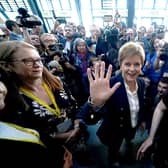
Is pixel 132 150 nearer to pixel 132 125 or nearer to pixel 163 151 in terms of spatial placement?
pixel 132 125

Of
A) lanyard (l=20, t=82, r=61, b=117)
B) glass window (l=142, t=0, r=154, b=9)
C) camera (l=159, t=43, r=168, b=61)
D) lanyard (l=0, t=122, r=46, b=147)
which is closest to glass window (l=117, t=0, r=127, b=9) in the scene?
glass window (l=142, t=0, r=154, b=9)

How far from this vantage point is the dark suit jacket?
1338 millimetres

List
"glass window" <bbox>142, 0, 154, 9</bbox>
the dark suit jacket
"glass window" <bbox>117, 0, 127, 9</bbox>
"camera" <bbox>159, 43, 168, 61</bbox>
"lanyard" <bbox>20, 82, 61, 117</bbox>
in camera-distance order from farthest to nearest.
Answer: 1. "glass window" <bbox>142, 0, 154, 9</bbox>
2. "glass window" <bbox>117, 0, 127, 9</bbox>
3. "camera" <bbox>159, 43, 168, 61</bbox>
4. the dark suit jacket
5. "lanyard" <bbox>20, 82, 61, 117</bbox>

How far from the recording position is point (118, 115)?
137 cm

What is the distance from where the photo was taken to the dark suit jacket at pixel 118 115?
1.34 m

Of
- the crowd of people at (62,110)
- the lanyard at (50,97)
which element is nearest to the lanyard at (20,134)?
the crowd of people at (62,110)

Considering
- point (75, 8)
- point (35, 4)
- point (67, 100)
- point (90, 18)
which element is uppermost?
point (67, 100)

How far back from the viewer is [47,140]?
869 millimetres

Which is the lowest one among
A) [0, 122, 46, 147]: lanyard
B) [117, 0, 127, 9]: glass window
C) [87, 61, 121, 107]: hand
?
[117, 0, 127, 9]: glass window

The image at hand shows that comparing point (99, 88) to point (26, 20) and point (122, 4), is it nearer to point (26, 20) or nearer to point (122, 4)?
point (26, 20)

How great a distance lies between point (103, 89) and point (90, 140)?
1.13 metres

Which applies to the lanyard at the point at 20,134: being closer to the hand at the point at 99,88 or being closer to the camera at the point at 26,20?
the hand at the point at 99,88

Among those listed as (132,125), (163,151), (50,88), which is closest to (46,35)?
(50,88)

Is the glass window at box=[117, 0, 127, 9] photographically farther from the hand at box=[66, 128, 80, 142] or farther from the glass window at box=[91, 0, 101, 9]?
the hand at box=[66, 128, 80, 142]
